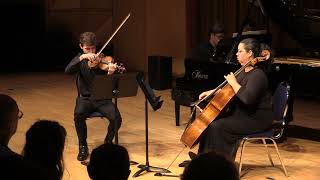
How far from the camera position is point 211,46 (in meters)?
7.19

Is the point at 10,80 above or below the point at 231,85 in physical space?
below

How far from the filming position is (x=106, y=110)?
5832 mm

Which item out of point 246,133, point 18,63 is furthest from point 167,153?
point 18,63

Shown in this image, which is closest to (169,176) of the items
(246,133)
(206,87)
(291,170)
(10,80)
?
(246,133)

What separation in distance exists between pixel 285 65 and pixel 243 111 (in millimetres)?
1252

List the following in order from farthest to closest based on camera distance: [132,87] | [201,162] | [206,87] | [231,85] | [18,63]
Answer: [18,63]
[206,87]
[132,87]
[231,85]
[201,162]

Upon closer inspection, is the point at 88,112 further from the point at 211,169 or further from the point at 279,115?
the point at 211,169

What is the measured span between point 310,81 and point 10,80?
23.9ft

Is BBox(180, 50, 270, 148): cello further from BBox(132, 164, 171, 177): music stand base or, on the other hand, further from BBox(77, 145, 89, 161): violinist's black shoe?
BBox(77, 145, 89, 161): violinist's black shoe

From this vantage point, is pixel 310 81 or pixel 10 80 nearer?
pixel 310 81

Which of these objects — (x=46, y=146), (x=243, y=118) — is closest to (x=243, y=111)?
(x=243, y=118)

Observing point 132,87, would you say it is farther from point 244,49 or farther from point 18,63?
point 18,63

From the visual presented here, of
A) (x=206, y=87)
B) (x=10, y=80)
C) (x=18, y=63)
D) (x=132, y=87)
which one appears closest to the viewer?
(x=132, y=87)

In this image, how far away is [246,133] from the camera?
196 inches
